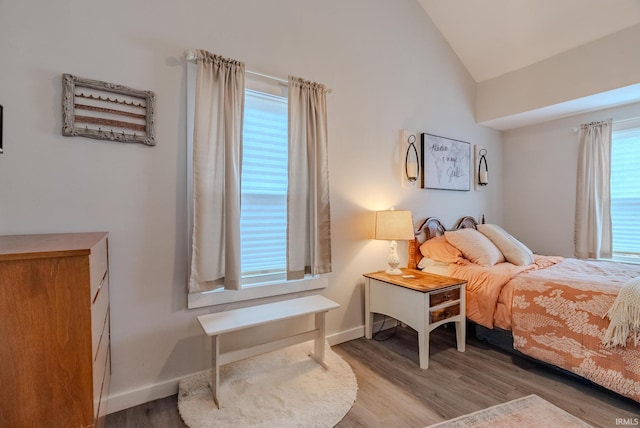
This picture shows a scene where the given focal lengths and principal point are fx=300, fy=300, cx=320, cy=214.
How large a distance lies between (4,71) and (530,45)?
4.31 m

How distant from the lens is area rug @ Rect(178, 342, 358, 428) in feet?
5.38

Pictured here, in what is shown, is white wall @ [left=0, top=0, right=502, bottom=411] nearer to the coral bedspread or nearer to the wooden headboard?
the wooden headboard

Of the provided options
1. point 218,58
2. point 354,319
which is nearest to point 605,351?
point 354,319

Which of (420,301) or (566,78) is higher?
(566,78)

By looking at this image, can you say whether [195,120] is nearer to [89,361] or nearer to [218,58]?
[218,58]

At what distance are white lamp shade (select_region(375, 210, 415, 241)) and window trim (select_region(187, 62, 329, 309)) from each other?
638 mm

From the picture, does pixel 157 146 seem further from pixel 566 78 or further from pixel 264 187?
pixel 566 78

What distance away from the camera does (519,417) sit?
167 centimetres

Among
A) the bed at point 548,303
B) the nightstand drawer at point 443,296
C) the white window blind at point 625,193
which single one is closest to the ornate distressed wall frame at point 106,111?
the nightstand drawer at point 443,296

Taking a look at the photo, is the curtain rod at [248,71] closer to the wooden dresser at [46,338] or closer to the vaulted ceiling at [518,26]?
the wooden dresser at [46,338]

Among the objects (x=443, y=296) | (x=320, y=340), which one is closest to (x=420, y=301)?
(x=443, y=296)

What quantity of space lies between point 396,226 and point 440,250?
2.21 ft

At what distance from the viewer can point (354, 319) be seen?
9.03ft

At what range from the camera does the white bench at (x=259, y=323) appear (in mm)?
1735
